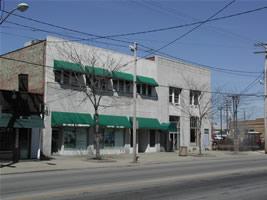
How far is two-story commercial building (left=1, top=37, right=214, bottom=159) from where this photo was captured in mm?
36219

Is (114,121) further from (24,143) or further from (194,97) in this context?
(194,97)

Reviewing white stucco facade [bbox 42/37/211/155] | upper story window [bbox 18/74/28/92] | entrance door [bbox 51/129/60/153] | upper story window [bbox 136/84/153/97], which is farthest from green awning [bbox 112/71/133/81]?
upper story window [bbox 18/74/28/92]

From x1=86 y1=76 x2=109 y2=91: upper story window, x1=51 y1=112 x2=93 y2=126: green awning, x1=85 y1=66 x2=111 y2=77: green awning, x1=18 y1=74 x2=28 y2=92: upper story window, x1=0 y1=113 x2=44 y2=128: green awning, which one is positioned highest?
x1=85 y1=66 x2=111 y2=77: green awning

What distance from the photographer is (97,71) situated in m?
39.3

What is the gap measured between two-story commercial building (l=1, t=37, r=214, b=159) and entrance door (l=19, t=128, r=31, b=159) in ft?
7.40

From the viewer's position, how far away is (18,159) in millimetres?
31203

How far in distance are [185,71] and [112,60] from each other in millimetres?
12634

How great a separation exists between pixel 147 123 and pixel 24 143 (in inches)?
588

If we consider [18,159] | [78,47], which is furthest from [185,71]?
[18,159]

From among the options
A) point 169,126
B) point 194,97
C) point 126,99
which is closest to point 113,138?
point 126,99

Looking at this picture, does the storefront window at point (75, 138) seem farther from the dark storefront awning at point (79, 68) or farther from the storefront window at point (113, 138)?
the dark storefront awning at point (79, 68)

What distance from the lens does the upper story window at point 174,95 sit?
163ft

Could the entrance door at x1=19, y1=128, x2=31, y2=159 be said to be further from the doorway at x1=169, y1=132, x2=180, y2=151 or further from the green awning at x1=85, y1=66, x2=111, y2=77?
the doorway at x1=169, y1=132, x2=180, y2=151

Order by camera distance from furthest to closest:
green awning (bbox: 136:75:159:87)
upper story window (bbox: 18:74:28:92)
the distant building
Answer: green awning (bbox: 136:75:159:87) < upper story window (bbox: 18:74:28:92) < the distant building
